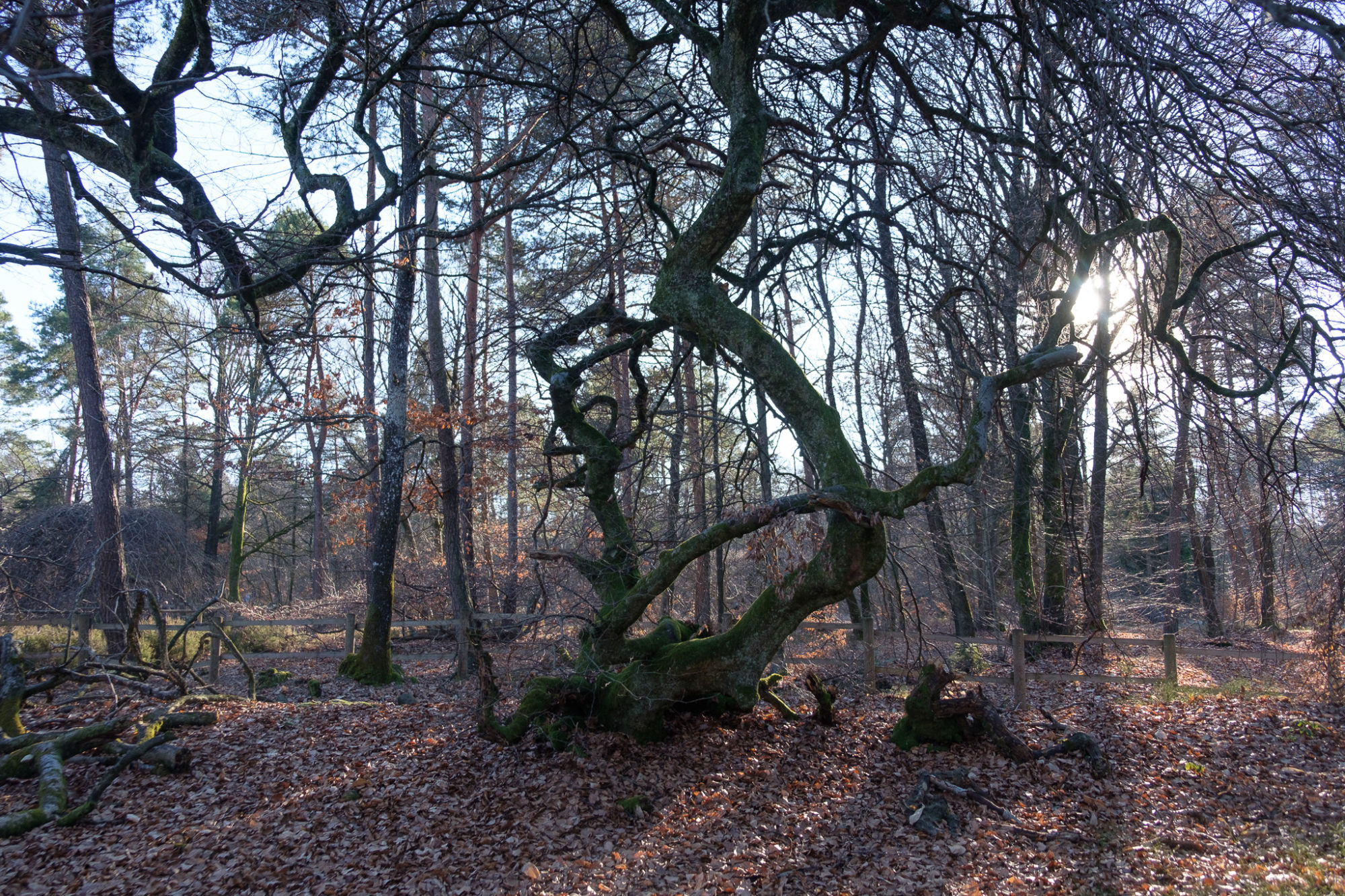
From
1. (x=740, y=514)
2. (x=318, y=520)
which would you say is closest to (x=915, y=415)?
(x=740, y=514)

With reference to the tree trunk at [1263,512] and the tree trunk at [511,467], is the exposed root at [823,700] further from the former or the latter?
the tree trunk at [511,467]

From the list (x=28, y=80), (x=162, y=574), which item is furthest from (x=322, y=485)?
(x=28, y=80)

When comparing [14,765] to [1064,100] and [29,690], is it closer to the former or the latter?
[29,690]

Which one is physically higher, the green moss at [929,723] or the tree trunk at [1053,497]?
the tree trunk at [1053,497]

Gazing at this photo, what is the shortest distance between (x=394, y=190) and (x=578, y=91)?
4.59ft

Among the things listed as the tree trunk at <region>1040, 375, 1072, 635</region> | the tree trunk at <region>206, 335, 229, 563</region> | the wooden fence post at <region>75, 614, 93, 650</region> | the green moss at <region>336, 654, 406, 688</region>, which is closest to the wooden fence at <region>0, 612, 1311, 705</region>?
the wooden fence post at <region>75, 614, 93, 650</region>

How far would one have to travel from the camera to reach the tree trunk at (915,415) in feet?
19.6

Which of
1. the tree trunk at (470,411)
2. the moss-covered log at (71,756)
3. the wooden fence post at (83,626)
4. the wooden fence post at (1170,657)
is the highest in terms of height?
the tree trunk at (470,411)

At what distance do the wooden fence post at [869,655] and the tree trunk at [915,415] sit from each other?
1.07m

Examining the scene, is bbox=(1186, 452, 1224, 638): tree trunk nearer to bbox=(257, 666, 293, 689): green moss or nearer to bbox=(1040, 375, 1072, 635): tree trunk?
bbox=(1040, 375, 1072, 635): tree trunk

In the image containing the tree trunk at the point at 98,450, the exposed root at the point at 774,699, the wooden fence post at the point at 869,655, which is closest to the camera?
the exposed root at the point at 774,699

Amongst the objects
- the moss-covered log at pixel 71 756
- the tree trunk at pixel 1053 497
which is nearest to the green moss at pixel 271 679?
the moss-covered log at pixel 71 756

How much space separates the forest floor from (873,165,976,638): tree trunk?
2381 mm

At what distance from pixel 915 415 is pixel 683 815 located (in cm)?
647
